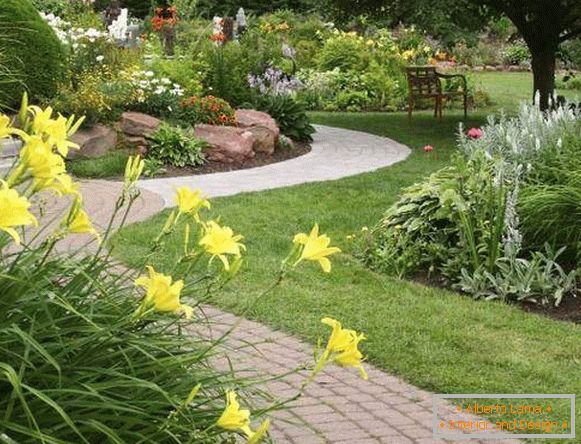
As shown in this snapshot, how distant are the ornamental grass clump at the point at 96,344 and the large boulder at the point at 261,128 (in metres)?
9.98

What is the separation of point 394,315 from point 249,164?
6678 mm

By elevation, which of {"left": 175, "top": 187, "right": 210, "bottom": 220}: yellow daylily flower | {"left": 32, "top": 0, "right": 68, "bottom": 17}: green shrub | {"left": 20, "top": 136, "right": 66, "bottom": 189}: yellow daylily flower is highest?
{"left": 32, "top": 0, "right": 68, "bottom": 17}: green shrub

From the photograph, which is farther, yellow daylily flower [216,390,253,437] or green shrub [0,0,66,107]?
green shrub [0,0,66,107]

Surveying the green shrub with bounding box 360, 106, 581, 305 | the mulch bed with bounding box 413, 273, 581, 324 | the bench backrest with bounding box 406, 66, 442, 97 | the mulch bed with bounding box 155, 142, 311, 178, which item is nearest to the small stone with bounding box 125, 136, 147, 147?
the mulch bed with bounding box 155, 142, 311, 178

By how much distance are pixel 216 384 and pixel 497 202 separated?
4.03m

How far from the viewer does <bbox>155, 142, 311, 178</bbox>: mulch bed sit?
11.3m

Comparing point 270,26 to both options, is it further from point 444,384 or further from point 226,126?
point 444,384

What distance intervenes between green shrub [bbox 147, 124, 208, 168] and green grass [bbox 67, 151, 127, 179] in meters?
0.48

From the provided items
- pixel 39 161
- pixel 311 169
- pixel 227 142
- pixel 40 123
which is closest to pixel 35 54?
pixel 227 142

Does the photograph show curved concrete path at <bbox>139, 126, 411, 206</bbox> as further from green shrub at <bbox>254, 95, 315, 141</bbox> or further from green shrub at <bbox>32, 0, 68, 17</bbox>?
green shrub at <bbox>32, 0, 68, 17</bbox>

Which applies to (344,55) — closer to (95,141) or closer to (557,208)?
(95,141)

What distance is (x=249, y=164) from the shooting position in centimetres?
1206

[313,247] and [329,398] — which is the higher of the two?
[313,247]

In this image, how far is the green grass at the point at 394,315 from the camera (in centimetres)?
469
